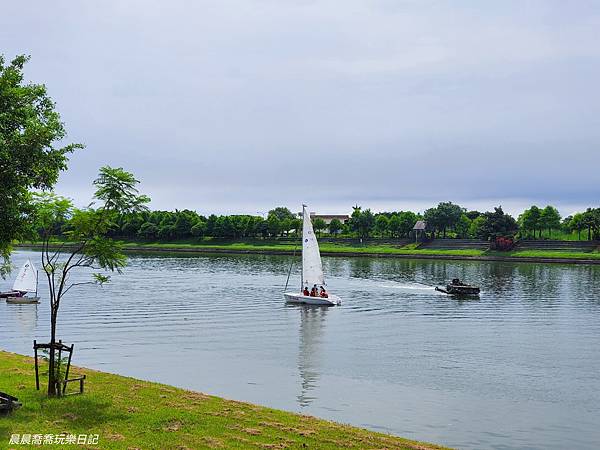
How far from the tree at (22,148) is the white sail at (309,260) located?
51.9 metres

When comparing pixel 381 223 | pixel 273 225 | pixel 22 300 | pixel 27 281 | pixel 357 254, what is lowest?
pixel 22 300

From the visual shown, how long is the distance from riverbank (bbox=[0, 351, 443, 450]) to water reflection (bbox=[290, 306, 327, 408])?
6.17 metres

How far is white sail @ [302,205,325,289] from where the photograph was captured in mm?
71688

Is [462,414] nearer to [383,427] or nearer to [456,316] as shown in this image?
[383,427]

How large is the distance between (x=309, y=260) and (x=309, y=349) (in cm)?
3098

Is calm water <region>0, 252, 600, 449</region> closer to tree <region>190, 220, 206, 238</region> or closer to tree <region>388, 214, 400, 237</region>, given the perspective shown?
tree <region>388, 214, 400, 237</region>

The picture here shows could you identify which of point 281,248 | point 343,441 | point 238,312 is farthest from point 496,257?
point 343,441

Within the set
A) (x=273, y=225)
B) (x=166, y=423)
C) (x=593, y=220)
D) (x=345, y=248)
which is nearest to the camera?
(x=166, y=423)

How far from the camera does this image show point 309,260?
235 feet

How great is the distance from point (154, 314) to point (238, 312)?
793cm

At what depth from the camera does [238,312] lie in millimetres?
58281

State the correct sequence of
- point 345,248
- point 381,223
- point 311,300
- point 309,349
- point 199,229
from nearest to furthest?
point 309,349
point 311,300
point 345,248
point 381,223
point 199,229

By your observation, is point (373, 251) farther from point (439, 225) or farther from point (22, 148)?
point (22, 148)

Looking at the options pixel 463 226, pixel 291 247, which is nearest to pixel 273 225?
pixel 291 247
